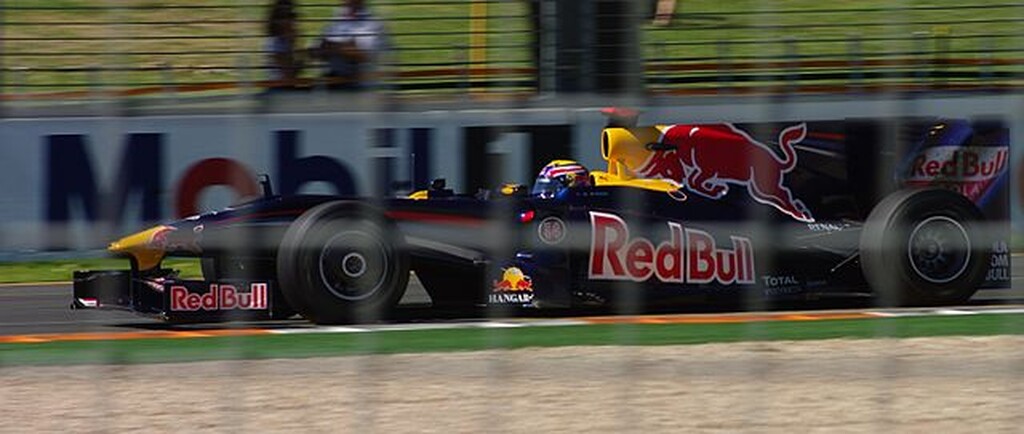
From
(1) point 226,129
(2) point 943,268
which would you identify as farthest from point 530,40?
(2) point 943,268

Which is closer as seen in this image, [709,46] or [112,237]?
[112,237]

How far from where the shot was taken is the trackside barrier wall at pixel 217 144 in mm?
2490

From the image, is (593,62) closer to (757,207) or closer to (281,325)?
(757,207)

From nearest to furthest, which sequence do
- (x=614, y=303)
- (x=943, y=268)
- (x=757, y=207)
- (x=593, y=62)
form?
(x=593, y=62) → (x=757, y=207) → (x=943, y=268) → (x=614, y=303)

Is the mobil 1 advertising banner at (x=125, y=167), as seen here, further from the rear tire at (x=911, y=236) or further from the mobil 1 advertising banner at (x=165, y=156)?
the rear tire at (x=911, y=236)

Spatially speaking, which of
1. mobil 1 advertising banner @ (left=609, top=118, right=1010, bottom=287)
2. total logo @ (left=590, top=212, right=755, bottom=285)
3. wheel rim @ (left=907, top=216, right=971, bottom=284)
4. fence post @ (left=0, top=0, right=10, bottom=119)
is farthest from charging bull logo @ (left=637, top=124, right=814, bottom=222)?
fence post @ (left=0, top=0, right=10, bottom=119)

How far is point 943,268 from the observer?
578cm

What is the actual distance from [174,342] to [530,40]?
12.7 ft

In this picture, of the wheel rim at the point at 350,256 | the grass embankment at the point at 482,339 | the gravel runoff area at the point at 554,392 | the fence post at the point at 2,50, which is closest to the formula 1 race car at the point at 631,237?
the wheel rim at the point at 350,256

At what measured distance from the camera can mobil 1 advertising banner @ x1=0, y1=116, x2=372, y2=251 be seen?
8.10 ft

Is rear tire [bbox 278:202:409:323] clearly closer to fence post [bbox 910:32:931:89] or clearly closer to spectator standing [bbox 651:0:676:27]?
spectator standing [bbox 651:0:676:27]

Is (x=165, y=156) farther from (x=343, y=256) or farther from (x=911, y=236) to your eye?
(x=911, y=236)

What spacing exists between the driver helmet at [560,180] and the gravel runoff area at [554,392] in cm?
66

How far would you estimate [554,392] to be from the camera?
4.23 m
